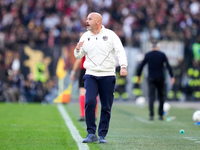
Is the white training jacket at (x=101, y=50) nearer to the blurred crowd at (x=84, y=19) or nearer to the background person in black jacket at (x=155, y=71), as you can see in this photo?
the background person in black jacket at (x=155, y=71)

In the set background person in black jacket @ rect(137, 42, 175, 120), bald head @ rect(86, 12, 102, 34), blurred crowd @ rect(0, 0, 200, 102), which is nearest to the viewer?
bald head @ rect(86, 12, 102, 34)

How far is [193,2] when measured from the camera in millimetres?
30234

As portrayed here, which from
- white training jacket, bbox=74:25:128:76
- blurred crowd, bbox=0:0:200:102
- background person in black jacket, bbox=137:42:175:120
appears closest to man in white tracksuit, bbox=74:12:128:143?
white training jacket, bbox=74:25:128:76

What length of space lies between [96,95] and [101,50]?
0.70 m

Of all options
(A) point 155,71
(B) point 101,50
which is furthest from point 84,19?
(B) point 101,50

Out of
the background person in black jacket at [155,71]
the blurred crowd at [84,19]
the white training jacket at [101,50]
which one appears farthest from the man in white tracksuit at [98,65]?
the blurred crowd at [84,19]

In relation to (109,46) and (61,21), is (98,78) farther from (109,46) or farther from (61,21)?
(61,21)

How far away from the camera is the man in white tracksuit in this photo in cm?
828

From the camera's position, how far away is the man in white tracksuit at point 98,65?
8281 millimetres

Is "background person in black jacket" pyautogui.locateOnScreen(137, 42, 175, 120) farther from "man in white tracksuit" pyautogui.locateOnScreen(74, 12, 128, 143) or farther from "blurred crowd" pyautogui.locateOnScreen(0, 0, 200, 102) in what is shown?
"blurred crowd" pyautogui.locateOnScreen(0, 0, 200, 102)

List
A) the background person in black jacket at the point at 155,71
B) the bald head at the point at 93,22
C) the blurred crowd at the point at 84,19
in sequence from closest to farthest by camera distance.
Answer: the bald head at the point at 93,22
the background person in black jacket at the point at 155,71
the blurred crowd at the point at 84,19

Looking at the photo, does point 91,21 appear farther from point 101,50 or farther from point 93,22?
point 101,50

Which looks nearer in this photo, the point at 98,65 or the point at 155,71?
the point at 98,65

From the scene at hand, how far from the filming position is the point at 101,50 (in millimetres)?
8297
